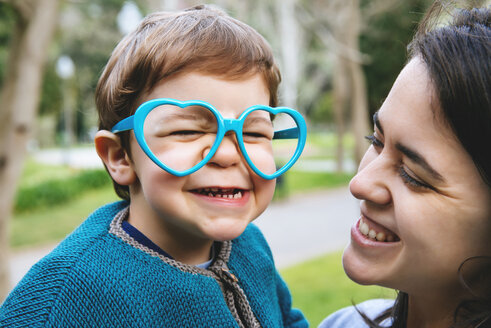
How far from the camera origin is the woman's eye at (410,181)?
1295mm

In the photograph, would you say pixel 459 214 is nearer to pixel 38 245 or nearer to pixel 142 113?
pixel 142 113

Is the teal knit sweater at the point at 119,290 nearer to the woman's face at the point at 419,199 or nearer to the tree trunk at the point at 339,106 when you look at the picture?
the woman's face at the point at 419,199

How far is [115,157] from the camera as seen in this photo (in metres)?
1.63

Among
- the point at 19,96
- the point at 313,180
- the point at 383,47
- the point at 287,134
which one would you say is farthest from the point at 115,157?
the point at 383,47

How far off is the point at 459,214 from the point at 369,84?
21625 millimetres

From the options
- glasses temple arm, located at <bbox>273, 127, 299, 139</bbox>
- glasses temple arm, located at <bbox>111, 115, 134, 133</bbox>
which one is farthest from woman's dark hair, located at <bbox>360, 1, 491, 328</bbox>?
glasses temple arm, located at <bbox>111, 115, 134, 133</bbox>

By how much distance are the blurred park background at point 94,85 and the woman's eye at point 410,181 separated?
0.82 meters

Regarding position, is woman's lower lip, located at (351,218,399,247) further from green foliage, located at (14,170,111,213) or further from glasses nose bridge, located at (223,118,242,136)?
green foliage, located at (14,170,111,213)

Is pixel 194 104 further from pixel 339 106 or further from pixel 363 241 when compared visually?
pixel 339 106

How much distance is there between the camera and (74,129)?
1499 inches

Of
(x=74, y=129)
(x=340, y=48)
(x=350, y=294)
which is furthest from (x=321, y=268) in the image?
(x=74, y=129)

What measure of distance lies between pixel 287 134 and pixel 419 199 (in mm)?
580

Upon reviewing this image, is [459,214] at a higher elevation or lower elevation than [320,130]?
higher

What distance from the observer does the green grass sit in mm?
4656
